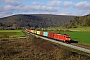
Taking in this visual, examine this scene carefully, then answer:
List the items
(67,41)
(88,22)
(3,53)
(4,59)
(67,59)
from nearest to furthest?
1. (67,59)
2. (4,59)
3. (3,53)
4. (67,41)
5. (88,22)

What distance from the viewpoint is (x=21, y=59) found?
25.6 m

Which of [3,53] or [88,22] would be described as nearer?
[3,53]

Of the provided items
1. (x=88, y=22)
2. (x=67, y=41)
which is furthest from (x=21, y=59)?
(x=88, y=22)

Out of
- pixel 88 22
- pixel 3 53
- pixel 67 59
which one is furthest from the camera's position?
pixel 88 22

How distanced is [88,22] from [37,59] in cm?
14133

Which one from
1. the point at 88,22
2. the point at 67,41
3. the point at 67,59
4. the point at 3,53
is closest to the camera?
the point at 67,59

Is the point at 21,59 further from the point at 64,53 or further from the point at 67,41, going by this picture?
the point at 67,41

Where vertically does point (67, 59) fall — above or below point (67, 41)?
above

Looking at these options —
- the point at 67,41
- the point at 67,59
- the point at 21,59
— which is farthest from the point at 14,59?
the point at 67,41

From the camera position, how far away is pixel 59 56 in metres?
25.5

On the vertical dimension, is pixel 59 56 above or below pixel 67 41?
above

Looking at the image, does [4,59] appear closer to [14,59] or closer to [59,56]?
[14,59]

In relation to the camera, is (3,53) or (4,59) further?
(3,53)

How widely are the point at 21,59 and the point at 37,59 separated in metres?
1.96
